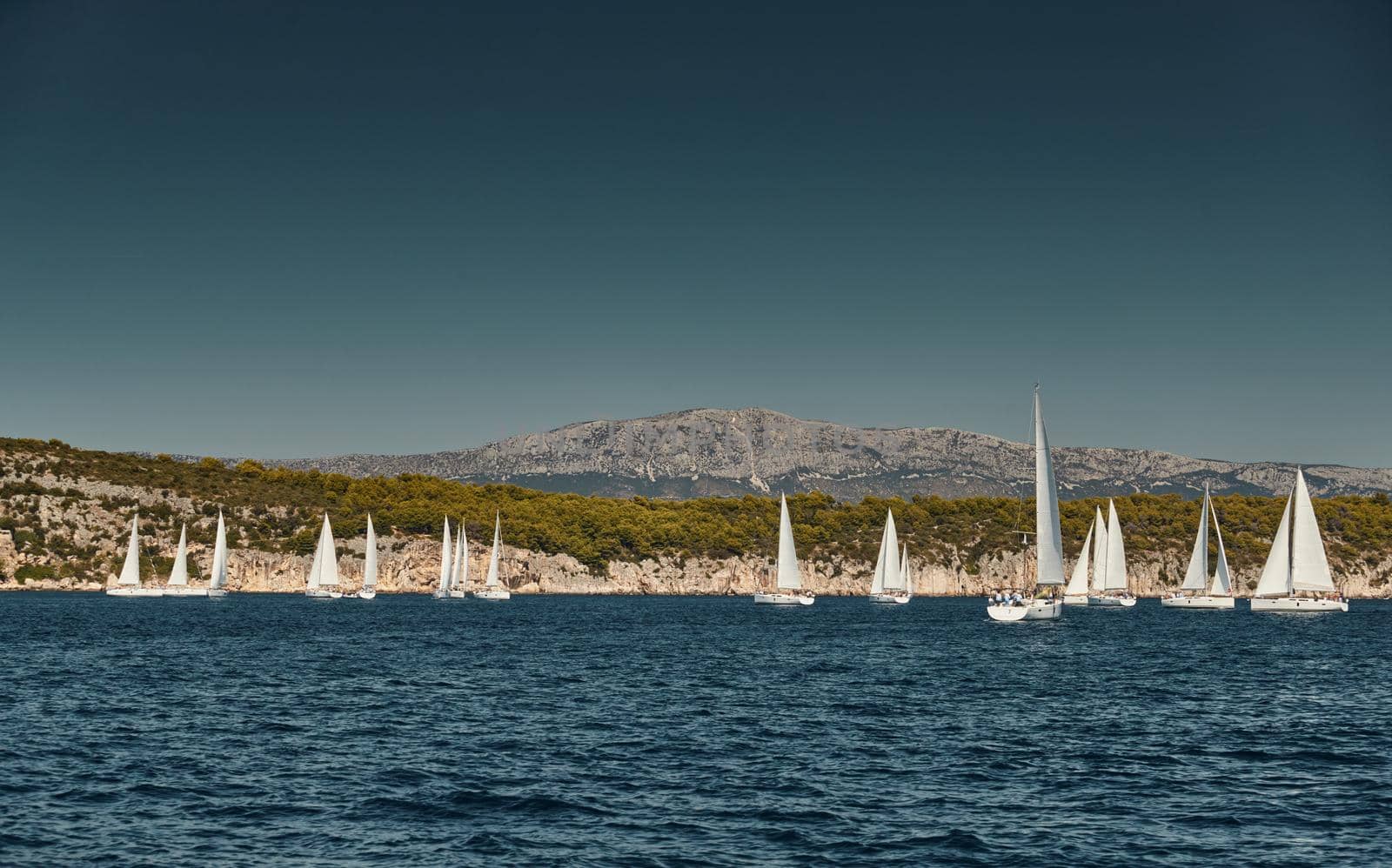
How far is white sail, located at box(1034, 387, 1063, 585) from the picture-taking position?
88250 mm

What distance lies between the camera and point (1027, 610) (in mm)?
98812

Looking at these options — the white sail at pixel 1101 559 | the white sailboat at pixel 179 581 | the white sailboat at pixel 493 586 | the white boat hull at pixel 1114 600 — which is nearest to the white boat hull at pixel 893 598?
the white boat hull at pixel 1114 600

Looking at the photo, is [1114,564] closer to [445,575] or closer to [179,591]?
[445,575]

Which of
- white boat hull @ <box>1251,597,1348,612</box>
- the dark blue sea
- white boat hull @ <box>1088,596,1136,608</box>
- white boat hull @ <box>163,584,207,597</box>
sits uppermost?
white boat hull @ <box>1251,597,1348,612</box>

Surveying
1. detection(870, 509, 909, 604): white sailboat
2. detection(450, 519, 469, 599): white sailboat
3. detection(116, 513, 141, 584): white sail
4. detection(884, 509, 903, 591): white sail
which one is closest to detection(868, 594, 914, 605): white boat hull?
detection(870, 509, 909, 604): white sailboat

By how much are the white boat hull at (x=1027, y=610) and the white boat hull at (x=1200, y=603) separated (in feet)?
140

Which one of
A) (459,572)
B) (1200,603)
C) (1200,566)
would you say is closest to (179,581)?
(459,572)

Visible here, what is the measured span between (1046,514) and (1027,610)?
13325mm

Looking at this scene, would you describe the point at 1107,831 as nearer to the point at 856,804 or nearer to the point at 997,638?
the point at 856,804

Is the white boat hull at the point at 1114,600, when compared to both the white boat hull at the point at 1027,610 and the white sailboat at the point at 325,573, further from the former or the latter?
the white sailboat at the point at 325,573

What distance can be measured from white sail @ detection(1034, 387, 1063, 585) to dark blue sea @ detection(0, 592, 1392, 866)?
20.5 meters

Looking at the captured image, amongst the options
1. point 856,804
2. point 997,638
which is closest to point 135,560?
point 997,638

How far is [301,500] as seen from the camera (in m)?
194

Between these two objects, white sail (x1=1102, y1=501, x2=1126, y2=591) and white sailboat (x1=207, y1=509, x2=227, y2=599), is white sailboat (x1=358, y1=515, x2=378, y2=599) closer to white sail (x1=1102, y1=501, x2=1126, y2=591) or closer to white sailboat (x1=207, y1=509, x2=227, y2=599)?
white sailboat (x1=207, y1=509, x2=227, y2=599)
